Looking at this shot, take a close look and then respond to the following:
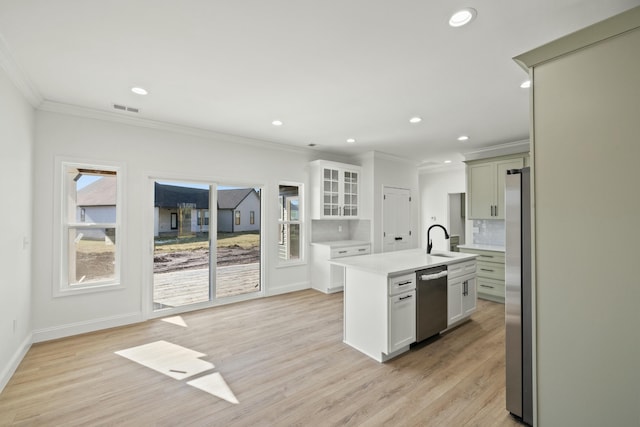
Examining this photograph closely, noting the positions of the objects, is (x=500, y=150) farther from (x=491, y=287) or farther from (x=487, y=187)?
(x=491, y=287)

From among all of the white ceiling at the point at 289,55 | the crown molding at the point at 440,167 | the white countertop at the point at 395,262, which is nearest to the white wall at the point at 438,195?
the crown molding at the point at 440,167

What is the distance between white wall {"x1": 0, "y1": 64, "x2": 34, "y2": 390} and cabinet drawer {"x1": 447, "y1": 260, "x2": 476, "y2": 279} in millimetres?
4291

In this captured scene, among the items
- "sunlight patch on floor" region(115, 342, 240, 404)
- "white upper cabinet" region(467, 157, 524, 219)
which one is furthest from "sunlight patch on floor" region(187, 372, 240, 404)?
"white upper cabinet" region(467, 157, 524, 219)

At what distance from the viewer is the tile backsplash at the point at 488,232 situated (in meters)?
5.35

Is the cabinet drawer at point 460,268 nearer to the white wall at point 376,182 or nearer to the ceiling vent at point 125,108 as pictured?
the white wall at point 376,182

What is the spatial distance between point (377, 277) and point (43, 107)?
13.6 ft

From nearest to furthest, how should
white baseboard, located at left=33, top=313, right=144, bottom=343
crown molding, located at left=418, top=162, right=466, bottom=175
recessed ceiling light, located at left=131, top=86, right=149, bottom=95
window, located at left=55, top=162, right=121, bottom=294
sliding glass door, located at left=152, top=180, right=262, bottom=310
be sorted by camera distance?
recessed ceiling light, located at left=131, top=86, right=149, bottom=95 → white baseboard, located at left=33, top=313, right=144, bottom=343 → window, located at left=55, top=162, right=121, bottom=294 → sliding glass door, located at left=152, top=180, right=262, bottom=310 → crown molding, located at left=418, top=162, right=466, bottom=175

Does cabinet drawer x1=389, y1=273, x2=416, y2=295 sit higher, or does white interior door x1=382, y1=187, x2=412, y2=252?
white interior door x1=382, y1=187, x2=412, y2=252

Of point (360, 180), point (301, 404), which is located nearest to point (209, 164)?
point (360, 180)

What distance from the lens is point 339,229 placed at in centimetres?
605

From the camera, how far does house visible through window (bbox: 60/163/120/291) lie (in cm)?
340

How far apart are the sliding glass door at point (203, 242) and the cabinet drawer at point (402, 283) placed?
9.54 feet

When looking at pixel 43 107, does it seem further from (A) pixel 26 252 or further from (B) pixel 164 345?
(B) pixel 164 345

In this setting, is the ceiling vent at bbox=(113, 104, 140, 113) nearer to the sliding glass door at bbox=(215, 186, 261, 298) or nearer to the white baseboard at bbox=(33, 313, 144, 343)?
the sliding glass door at bbox=(215, 186, 261, 298)
